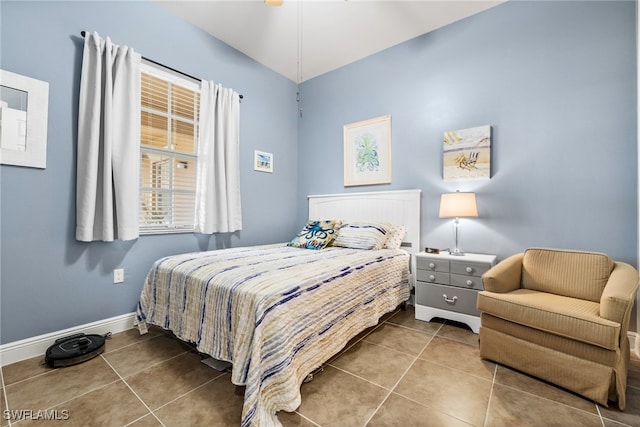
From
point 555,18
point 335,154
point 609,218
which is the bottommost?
point 609,218

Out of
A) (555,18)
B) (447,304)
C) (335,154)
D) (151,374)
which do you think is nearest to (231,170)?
(335,154)

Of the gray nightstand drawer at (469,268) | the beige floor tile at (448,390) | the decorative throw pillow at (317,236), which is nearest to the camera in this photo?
the beige floor tile at (448,390)

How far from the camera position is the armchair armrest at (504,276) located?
1.84 m

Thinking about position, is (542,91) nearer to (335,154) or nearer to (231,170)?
(335,154)

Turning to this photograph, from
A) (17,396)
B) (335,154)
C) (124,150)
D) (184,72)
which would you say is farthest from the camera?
(335,154)

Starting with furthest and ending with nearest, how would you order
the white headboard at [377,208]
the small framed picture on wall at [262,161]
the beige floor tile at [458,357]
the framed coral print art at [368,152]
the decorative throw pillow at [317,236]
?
the small framed picture on wall at [262,161] → the framed coral print art at [368,152] → the white headboard at [377,208] → the decorative throw pillow at [317,236] → the beige floor tile at [458,357]

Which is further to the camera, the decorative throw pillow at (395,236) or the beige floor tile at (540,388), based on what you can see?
the decorative throw pillow at (395,236)

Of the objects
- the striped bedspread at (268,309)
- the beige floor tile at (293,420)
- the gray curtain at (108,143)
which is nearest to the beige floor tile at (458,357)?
the striped bedspread at (268,309)

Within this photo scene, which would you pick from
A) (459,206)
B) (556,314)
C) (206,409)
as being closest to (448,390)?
(556,314)

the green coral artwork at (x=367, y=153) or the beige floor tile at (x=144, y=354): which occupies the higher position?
the green coral artwork at (x=367, y=153)

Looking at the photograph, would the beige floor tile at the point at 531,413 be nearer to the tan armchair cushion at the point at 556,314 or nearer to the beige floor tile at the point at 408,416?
the beige floor tile at the point at 408,416

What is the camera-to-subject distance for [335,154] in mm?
3693

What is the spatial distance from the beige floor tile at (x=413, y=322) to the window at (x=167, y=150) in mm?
2298

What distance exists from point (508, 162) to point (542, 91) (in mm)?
645
